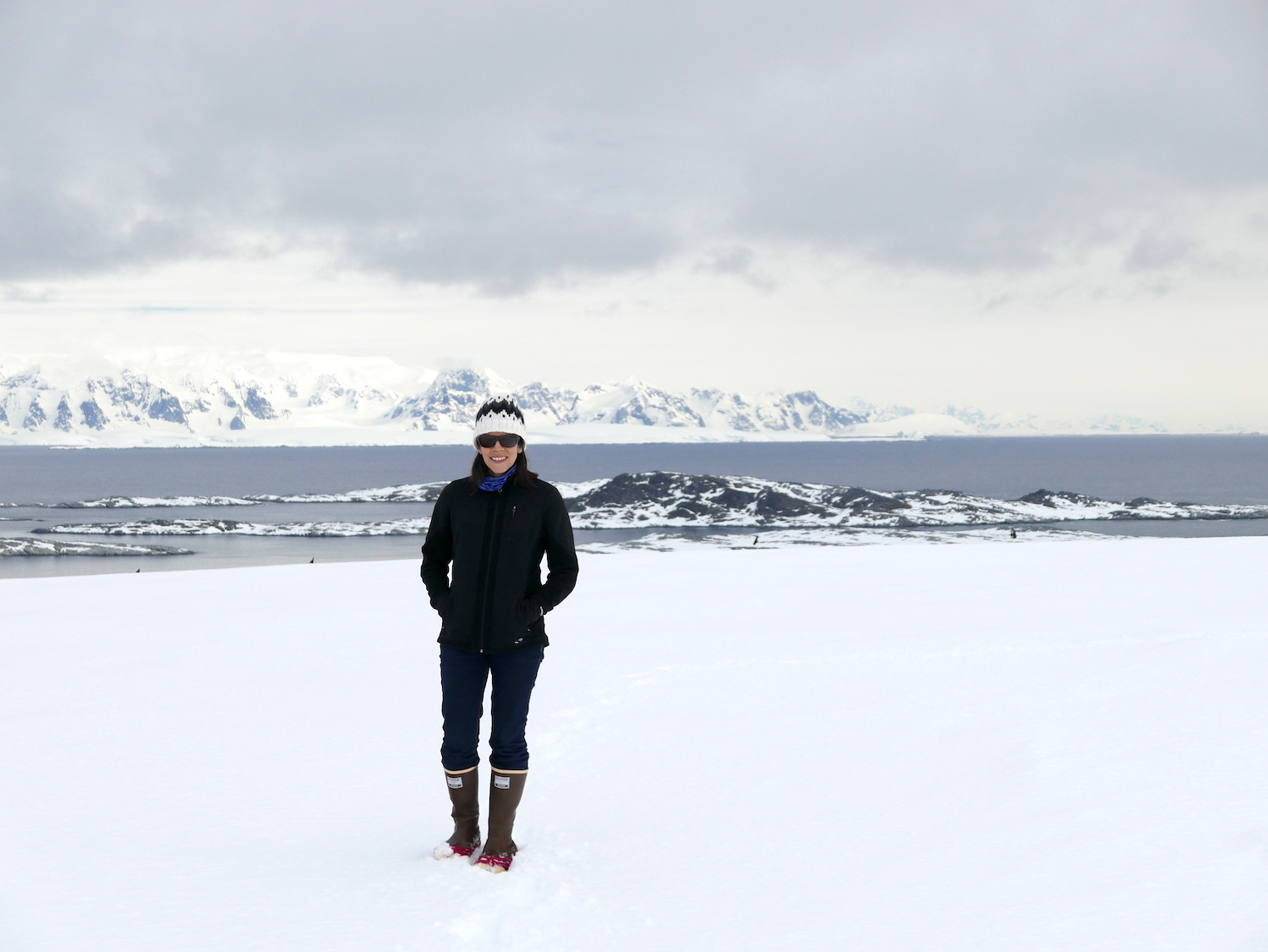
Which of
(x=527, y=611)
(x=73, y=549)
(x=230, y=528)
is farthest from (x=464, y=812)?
(x=230, y=528)

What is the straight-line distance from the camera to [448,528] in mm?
4551

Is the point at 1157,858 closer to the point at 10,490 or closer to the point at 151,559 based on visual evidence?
the point at 151,559

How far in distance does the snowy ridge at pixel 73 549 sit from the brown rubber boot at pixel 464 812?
77.7 m

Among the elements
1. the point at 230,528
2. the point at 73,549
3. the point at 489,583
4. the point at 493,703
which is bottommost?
the point at 73,549

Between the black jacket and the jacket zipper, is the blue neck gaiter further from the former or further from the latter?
the jacket zipper

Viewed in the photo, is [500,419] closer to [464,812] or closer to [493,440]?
[493,440]

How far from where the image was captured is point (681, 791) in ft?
17.9

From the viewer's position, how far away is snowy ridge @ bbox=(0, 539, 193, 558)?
238 feet

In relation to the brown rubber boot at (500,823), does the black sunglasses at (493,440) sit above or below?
above

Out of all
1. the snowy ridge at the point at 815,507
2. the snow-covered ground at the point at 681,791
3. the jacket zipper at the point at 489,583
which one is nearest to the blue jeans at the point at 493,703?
the jacket zipper at the point at 489,583

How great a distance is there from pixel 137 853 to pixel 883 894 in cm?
355

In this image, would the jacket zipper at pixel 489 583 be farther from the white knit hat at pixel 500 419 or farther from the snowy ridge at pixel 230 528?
the snowy ridge at pixel 230 528

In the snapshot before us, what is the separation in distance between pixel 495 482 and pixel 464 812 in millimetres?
1662

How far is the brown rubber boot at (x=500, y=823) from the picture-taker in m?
4.38
